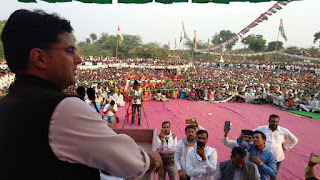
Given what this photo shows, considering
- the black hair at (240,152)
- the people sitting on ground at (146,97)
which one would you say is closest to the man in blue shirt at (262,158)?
the black hair at (240,152)

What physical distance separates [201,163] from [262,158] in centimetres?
102

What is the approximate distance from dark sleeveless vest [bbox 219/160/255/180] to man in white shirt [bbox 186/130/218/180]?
0.21m

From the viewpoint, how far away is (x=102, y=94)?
11.8 meters

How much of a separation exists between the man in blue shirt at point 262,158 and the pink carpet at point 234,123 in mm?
2062

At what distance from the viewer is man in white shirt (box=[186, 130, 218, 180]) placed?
9.73 feet

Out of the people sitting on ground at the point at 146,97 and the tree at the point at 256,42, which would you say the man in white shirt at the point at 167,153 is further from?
the tree at the point at 256,42

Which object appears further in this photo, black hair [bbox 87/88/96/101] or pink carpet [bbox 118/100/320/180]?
pink carpet [bbox 118/100/320/180]

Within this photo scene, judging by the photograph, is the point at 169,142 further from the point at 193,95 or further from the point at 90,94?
the point at 193,95

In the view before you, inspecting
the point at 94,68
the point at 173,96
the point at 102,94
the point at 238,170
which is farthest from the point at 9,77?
the point at 238,170

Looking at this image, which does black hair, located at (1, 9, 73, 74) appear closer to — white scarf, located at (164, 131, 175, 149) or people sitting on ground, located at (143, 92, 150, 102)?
white scarf, located at (164, 131, 175, 149)

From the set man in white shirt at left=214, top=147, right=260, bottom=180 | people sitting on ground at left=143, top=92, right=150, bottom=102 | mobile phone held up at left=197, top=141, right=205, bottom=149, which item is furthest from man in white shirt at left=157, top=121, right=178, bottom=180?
people sitting on ground at left=143, top=92, right=150, bottom=102

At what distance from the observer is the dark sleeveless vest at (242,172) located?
2664 millimetres

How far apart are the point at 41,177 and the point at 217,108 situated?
12.1 meters

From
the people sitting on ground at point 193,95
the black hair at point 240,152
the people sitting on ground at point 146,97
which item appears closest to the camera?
the black hair at point 240,152
